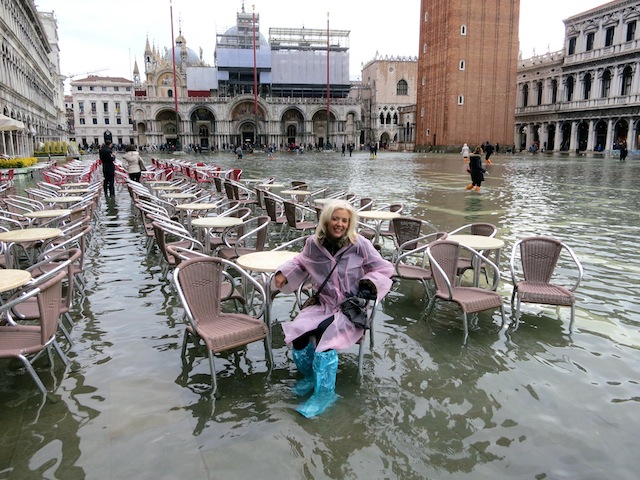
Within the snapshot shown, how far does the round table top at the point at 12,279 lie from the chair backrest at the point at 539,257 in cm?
448

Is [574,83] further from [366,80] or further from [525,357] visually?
[525,357]

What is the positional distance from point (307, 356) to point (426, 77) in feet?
181

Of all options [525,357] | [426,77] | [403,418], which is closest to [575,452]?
[403,418]

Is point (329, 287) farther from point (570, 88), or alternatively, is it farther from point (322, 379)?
point (570, 88)

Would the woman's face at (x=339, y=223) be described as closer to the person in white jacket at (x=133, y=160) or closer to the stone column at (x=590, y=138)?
the person in white jacket at (x=133, y=160)

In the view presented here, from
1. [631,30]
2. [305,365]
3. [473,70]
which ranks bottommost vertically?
[305,365]

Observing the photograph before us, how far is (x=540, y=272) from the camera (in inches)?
205

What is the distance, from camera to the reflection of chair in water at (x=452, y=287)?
179 inches

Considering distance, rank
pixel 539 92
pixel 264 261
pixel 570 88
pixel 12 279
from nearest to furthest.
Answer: pixel 12 279
pixel 264 261
pixel 570 88
pixel 539 92

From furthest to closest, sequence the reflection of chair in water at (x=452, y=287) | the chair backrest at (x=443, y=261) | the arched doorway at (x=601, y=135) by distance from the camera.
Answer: the arched doorway at (x=601, y=135), the chair backrest at (x=443, y=261), the reflection of chair in water at (x=452, y=287)

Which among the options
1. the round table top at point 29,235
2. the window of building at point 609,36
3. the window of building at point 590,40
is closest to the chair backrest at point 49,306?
the round table top at point 29,235

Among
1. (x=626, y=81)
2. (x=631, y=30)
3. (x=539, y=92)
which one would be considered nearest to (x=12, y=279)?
(x=626, y=81)

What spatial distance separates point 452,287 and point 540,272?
1.10 m

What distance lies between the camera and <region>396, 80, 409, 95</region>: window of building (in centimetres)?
7638
